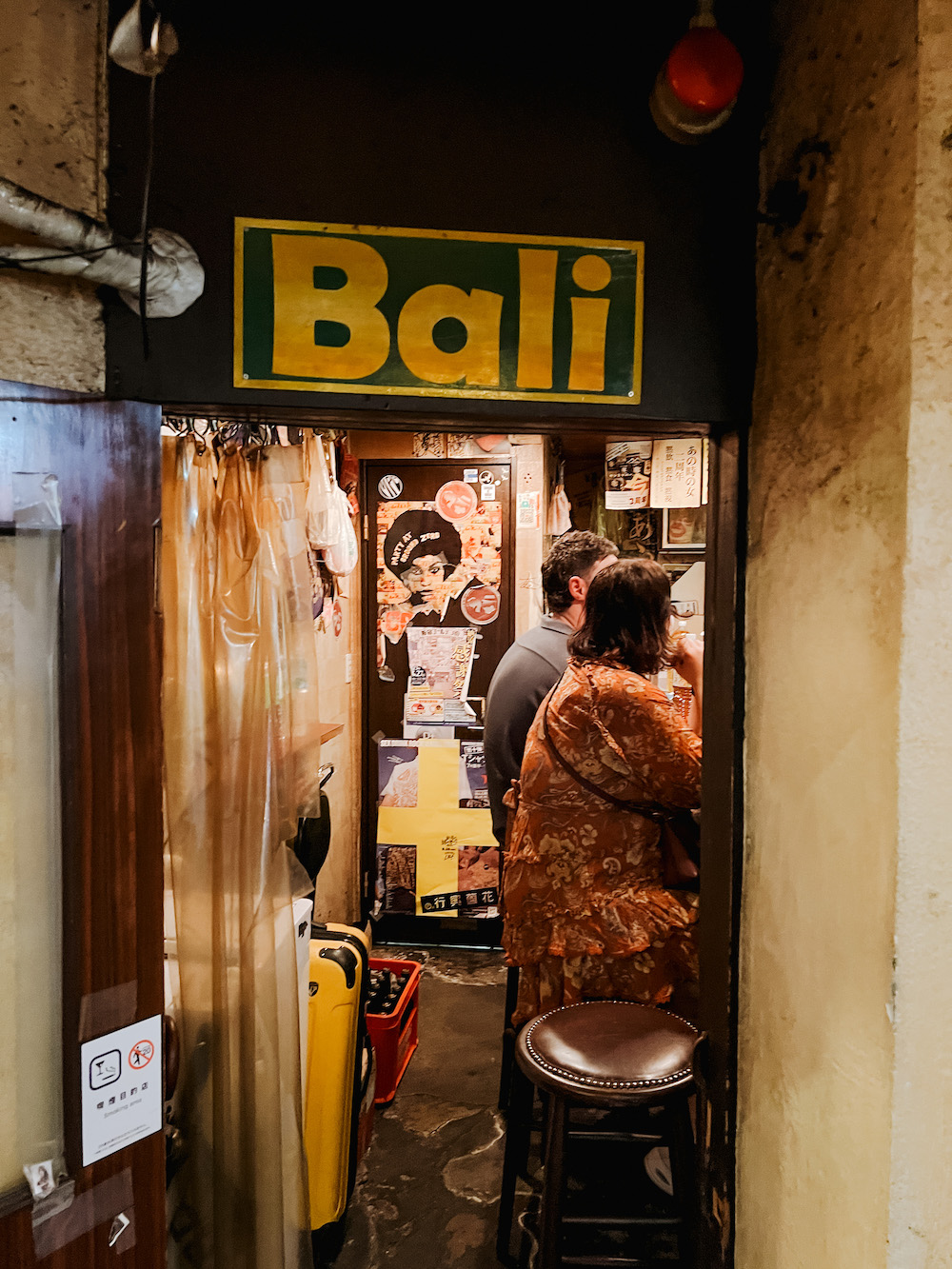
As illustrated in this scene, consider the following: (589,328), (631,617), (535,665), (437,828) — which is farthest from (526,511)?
(589,328)

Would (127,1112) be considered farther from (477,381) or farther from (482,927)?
(482,927)

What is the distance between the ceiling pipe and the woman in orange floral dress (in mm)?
1488

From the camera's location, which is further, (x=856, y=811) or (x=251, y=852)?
(x=251, y=852)

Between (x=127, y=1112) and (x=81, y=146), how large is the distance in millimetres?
1797

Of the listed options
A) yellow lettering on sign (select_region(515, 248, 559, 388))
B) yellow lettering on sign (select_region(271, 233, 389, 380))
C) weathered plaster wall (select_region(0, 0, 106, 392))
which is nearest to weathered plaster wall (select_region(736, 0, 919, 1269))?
yellow lettering on sign (select_region(515, 248, 559, 388))

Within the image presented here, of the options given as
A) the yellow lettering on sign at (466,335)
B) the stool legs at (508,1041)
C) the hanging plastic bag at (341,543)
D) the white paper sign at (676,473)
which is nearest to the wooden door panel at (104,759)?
the yellow lettering on sign at (466,335)

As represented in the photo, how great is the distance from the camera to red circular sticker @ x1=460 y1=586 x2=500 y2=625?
423 cm

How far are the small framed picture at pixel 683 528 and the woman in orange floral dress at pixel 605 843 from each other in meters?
2.34

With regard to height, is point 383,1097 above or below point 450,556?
below

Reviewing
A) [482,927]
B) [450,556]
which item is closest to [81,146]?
[450,556]

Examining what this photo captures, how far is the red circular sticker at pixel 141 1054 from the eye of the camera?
1.48 metres

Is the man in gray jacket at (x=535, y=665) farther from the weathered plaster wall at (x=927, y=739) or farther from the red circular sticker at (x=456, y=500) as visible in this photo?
the weathered plaster wall at (x=927, y=739)

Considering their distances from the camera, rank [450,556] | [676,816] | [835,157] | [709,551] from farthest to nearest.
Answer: [450,556] → [676,816] → [709,551] → [835,157]

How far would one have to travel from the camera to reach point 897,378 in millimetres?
1235
